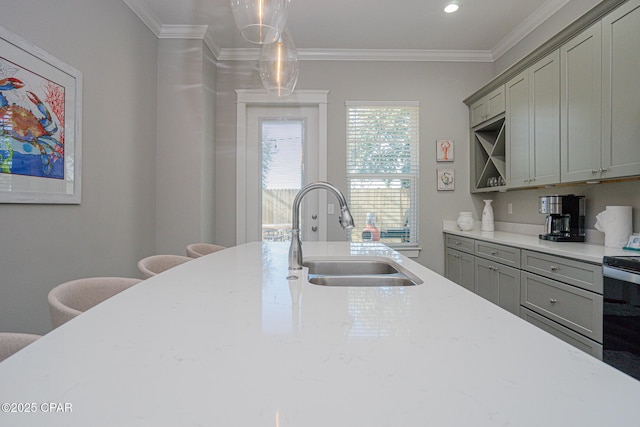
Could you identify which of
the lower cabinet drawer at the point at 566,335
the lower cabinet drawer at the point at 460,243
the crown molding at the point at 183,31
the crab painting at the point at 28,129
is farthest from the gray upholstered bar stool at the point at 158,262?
the lower cabinet drawer at the point at 460,243

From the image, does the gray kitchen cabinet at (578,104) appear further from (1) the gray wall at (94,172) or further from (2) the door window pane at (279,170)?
(1) the gray wall at (94,172)

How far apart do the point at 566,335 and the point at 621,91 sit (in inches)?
58.7

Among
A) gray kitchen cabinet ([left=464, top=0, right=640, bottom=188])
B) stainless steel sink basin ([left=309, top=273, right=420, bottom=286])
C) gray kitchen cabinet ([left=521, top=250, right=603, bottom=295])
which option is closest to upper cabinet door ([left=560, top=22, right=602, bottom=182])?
gray kitchen cabinet ([left=464, top=0, right=640, bottom=188])

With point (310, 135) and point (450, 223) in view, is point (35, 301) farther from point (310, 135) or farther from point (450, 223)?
point (450, 223)

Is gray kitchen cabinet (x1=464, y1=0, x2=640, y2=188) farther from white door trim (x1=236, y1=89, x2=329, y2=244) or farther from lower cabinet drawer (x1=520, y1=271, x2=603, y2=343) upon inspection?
white door trim (x1=236, y1=89, x2=329, y2=244)

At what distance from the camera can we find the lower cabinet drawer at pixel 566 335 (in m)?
1.86

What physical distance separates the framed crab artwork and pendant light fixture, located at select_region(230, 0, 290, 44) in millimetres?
1236

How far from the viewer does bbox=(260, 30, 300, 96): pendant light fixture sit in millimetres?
2066

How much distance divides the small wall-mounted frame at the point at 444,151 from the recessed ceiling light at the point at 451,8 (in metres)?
1.30

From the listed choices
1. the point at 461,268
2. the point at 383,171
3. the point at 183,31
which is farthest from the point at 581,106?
the point at 183,31

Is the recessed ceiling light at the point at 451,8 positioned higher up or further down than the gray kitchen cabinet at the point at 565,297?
higher up

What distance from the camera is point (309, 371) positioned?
517mm

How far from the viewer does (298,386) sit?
473mm

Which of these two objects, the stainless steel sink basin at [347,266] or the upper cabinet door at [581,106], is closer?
the stainless steel sink basin at [347,266]
